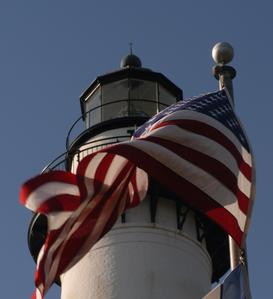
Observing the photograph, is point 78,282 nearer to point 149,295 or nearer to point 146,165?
point 149,295

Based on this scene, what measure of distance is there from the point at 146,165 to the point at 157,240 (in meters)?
3.94

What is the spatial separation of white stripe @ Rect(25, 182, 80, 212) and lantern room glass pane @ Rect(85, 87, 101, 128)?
6659mm

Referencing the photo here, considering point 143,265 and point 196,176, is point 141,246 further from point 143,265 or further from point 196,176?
point 196,176

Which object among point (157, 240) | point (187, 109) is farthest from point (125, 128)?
point (187, 109)

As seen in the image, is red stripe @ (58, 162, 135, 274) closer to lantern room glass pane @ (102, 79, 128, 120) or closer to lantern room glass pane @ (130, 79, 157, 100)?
lantern room glass pane @ (102, 79, 128, 120)

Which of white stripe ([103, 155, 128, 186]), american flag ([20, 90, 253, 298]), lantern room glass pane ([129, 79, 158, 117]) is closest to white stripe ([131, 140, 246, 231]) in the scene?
american flag ([20, 90, 253, 298])

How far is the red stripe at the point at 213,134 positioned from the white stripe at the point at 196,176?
0.46m

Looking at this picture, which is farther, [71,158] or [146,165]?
[71,158]

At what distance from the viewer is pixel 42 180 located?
37.2 feet

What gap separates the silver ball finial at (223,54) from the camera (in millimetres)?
12219

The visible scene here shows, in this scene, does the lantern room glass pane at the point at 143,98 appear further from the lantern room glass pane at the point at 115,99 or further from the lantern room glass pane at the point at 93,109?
the lantern room glass pane at the point at 93,109

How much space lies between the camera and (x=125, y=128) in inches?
677

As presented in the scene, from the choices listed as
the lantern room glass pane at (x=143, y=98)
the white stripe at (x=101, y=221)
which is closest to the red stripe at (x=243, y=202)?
the white stripe at (x=101, y=221)

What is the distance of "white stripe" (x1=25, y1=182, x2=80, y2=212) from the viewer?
1109 cm
